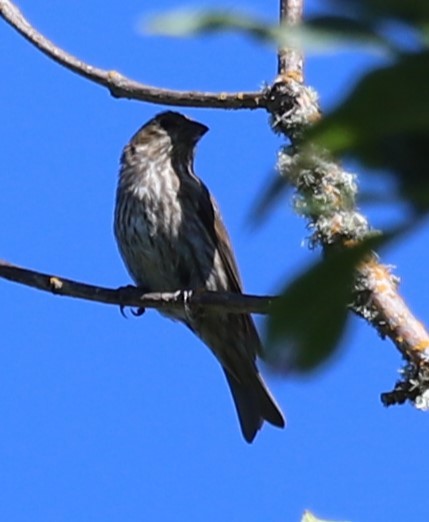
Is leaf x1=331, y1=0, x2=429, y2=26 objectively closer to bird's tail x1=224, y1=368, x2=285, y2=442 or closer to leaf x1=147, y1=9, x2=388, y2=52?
leaf x1=147, y1=9, x2=388, y2=52

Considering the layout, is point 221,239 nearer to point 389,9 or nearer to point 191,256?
point 191,256

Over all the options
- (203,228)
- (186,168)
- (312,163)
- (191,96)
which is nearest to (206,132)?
(186,168)

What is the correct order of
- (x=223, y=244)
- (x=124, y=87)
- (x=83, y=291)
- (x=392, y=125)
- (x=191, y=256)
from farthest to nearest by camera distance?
(x=223, y=244) → (x=191, y=256) → (x=124, y=87) → (x=83, y=291) → (x=392, y=125)

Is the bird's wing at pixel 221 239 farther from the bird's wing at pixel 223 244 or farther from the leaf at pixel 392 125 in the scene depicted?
the leaf at pixel 392 125

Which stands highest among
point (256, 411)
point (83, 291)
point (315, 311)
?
point (256, 411)

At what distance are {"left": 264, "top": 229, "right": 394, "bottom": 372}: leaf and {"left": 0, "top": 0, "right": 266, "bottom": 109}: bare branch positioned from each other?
3960mm

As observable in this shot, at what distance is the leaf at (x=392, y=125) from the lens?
0.32m

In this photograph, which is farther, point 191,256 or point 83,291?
point 191,256

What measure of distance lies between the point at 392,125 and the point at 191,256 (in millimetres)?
5838

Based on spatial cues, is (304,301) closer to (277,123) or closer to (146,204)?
(277,123)

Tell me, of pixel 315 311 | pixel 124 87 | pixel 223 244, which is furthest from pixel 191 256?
pixel 315 311

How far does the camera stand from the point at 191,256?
6168mm

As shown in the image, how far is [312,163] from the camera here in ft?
1.20

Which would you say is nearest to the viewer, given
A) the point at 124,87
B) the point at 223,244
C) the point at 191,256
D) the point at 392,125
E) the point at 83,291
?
the point at 392,125
